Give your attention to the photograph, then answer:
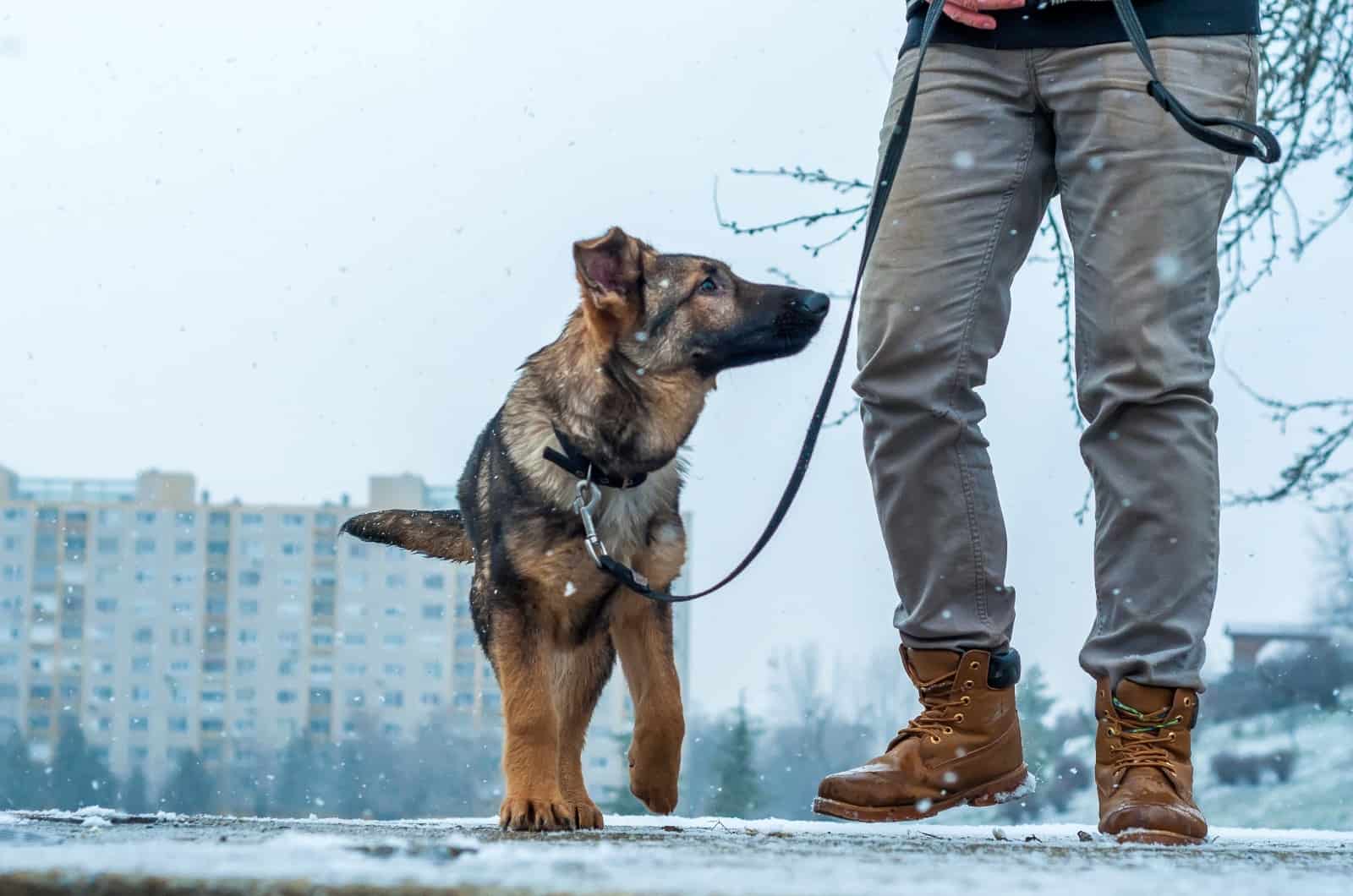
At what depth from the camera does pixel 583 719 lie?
379cm

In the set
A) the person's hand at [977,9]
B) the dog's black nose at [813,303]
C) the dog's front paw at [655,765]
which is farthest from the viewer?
the dog's black nose at [813,303]

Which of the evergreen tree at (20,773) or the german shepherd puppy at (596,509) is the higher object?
the german shepherd puppy at (596,509)

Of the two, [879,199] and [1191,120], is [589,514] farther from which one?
[1191,120]

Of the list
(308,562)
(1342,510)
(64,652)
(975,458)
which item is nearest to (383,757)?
(308,562)

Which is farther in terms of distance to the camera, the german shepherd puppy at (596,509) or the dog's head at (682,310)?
the dog's head at (682,310)

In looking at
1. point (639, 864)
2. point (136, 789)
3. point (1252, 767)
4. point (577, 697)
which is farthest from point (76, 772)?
point (639, 864)

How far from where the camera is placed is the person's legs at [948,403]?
10.6 feet

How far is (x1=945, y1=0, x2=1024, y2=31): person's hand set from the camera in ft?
10.4

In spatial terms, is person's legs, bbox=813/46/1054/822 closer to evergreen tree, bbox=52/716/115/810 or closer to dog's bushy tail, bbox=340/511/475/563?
dog's bushy tail, bbox=340/511/475/563

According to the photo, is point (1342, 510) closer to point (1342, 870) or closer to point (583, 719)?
point (583, 719)

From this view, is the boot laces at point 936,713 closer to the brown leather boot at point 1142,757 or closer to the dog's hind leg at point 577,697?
the brown leather boot at point 1142,757

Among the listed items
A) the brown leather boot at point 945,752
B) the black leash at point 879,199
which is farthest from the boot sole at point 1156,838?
the black leash at point 879,199

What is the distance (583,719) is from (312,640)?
229 ft

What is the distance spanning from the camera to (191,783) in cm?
5928
